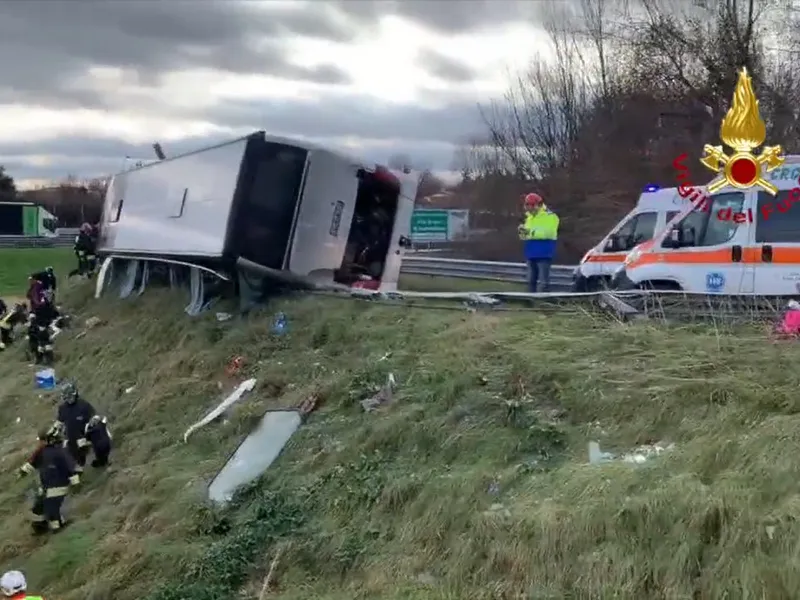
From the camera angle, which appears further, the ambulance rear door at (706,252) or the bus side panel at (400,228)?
the bus side panel at (400,228)

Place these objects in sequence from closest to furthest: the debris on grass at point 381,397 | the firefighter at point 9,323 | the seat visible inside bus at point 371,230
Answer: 1. the debris on grass at point 381,397
2. the seat visible inside bus at point 371,230
3. the firefighter at point 9,323

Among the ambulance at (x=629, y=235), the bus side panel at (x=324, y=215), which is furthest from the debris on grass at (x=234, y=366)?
the ambulance at (x=629, y=235)

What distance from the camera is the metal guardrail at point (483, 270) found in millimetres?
15936

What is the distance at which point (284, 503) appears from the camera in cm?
724

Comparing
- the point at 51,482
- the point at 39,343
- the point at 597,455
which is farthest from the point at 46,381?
the point at 597,455

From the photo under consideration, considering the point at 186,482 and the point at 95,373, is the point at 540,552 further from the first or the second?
the point at 95,373

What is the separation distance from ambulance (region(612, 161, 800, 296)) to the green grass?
18994 millimetres

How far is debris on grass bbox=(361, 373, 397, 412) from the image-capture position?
8.23m

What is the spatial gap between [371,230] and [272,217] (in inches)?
86.7

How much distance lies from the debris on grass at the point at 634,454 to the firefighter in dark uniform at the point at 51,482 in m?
4.72

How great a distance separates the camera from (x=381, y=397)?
327 inches

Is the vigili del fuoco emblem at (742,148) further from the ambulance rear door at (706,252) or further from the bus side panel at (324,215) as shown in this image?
the bus side panel at (324,215)

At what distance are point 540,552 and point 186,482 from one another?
370 cm

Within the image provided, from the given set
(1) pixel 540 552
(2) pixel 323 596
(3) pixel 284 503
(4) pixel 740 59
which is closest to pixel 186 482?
(3) pixel 284 503
